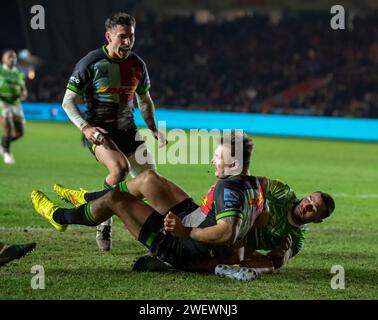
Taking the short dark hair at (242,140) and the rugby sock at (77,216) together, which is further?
the rugby sock at (77,216)

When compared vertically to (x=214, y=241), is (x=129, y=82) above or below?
above

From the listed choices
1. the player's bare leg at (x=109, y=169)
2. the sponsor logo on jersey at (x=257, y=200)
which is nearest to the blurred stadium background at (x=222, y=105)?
the player's bare leg at (x=109, y=169)

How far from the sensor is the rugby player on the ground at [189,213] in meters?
6.24

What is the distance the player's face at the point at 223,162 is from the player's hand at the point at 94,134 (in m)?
1.92

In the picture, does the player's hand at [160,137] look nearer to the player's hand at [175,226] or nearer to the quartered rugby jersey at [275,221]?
the quartered rugby jersey at [275,221]

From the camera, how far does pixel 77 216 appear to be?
7.05 metres

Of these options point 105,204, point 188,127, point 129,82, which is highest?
point 129,82

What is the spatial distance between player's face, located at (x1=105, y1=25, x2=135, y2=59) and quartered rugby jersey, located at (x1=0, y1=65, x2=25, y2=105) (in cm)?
947

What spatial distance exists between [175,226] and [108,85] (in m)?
2.75

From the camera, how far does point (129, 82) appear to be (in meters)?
8.63

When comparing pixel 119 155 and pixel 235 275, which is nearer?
pixel 235 275

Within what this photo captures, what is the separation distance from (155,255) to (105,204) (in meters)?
0.57

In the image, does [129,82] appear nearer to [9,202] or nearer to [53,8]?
[9,202]
